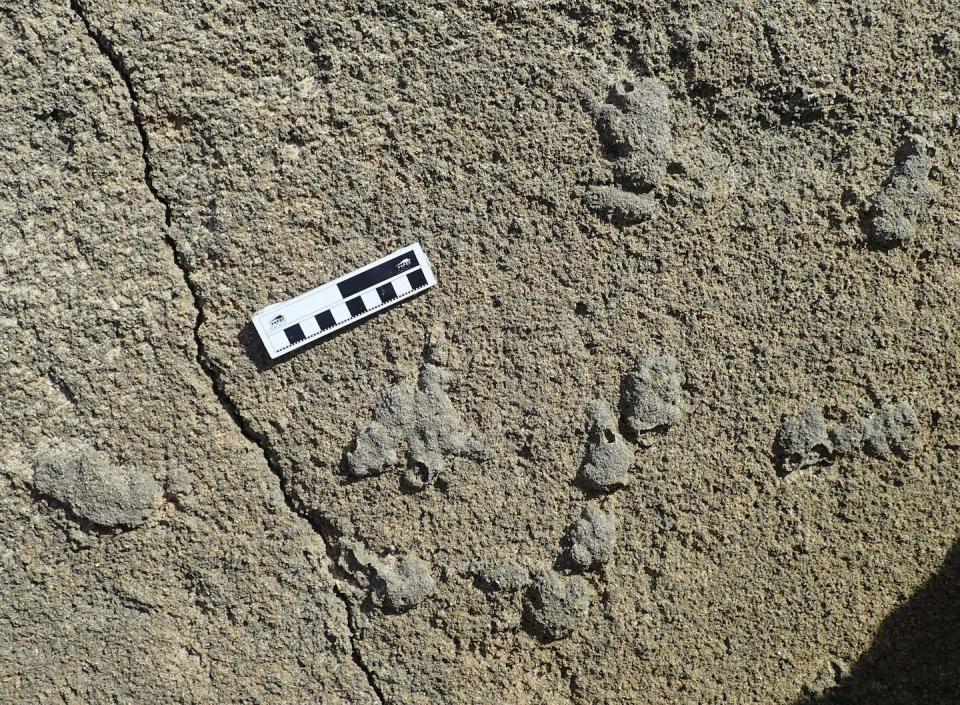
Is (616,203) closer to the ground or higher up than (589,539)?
higher up

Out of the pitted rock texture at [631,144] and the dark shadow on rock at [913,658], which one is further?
the dark shadow on rock at [913,658]

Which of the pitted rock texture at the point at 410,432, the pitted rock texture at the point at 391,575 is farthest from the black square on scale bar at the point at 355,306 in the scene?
the pitted rock texture at the point at 391,575

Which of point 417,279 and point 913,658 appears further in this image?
point 913,658

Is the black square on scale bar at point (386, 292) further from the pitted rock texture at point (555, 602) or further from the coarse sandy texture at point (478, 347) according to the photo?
the pitted rock texture at point (555, 602)

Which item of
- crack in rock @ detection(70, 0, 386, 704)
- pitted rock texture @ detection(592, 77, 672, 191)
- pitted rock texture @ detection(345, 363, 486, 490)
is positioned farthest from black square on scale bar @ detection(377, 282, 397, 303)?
pitted rock texture @ detection(592, 77, 672, 191)

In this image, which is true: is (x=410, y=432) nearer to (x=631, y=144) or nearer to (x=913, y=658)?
(x=631, y=144)

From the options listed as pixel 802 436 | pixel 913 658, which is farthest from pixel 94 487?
pixel 913 658

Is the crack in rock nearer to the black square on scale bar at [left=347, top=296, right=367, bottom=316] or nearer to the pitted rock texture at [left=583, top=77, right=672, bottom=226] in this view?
the black square on scale bar at [left=347, top=296, right=367, bottom=316]
